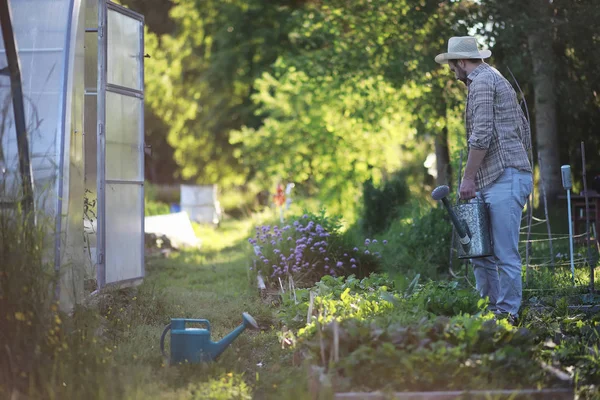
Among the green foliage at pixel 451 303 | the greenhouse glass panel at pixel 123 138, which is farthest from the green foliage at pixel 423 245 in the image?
the green foliage at pixel 451 303

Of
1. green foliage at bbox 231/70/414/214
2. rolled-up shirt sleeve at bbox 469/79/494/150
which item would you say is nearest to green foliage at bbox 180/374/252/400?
rolled-up shirt sleeve at bbox 469/79/494/150

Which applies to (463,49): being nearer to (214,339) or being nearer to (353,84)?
(214,339)

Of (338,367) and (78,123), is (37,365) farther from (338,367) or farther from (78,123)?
(78,123)

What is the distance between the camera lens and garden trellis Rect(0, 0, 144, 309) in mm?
5145

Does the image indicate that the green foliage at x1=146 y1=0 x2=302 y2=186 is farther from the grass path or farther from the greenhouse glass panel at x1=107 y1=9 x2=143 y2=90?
the greenhouse glass panel at x1=107 y1=9 x2=143 y2=90

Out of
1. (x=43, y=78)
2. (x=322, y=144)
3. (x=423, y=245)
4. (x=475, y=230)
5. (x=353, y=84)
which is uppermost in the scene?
(x=353, y=84)

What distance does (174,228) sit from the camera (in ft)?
42.6

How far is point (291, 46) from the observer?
21359 millimetres

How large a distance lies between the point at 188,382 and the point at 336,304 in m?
1.20

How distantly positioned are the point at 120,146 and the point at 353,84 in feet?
21.9

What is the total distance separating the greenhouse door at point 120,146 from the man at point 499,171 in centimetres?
323

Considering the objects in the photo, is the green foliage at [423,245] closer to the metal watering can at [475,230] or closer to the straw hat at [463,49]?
the metal watering can at [475,230]

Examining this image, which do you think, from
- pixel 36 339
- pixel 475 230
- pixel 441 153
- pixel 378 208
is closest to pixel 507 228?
pixel 475 230

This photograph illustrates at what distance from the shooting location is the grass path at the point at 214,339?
12.7ft
